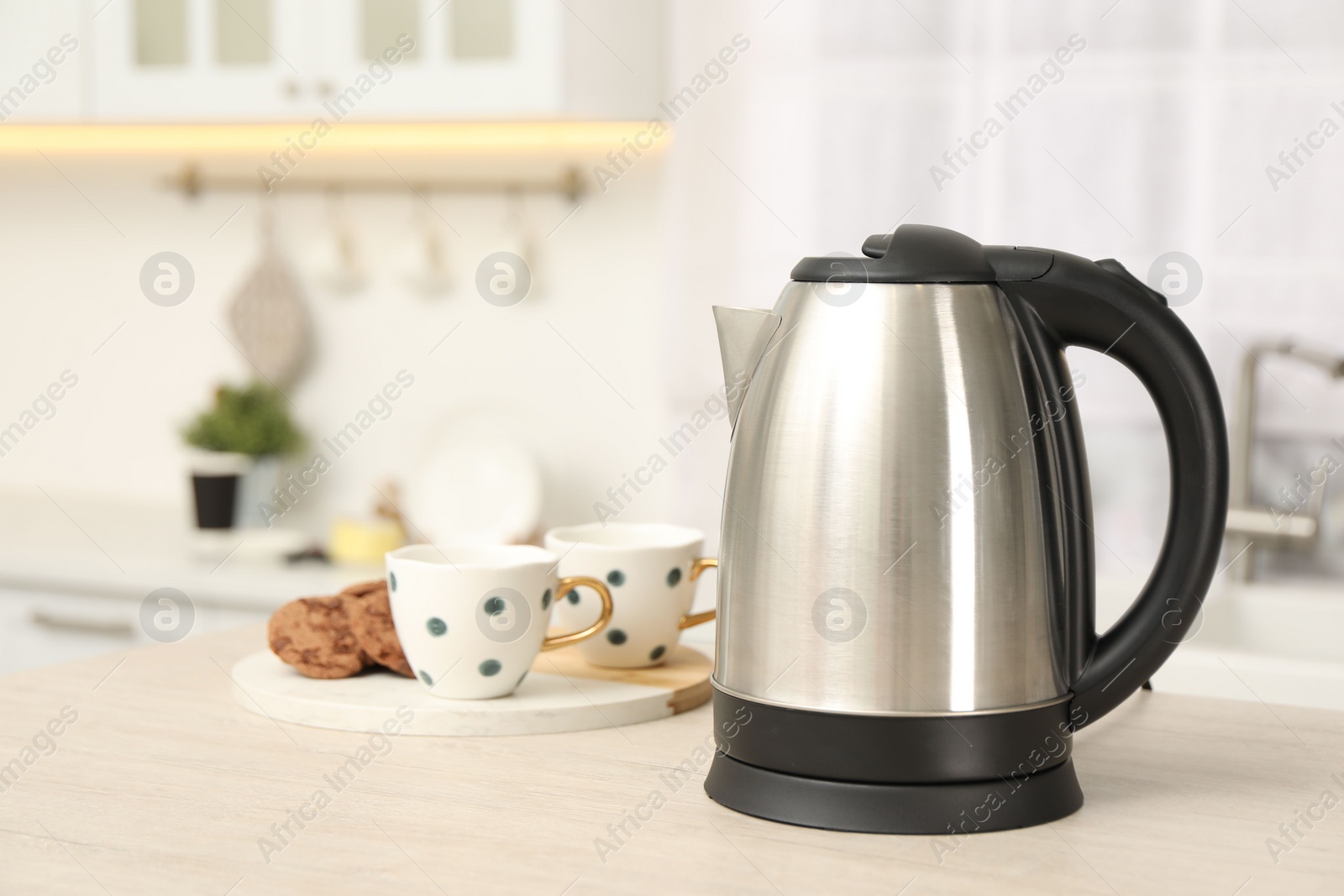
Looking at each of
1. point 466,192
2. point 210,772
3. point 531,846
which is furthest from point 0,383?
point 531,846

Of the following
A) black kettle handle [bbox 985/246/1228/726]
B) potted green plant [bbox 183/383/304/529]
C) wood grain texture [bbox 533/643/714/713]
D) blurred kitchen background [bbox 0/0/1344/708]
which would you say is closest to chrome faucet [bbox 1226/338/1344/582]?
blurred kitchen background [bbox 0/0/1344/708]

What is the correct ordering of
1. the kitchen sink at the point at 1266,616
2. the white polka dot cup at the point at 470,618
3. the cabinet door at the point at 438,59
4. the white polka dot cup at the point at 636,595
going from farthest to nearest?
1. the cabinet door at the point at 438,59
2. the kitchen sink at the point at 1266,616
3. the white polka dot cup at the point at 636,595
4. the white polka dot cup at the point at 470,618

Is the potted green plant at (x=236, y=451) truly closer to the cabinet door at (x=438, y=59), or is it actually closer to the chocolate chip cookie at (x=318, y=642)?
the cabinet door at (x=438, y=59)

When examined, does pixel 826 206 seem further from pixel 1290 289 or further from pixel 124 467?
pixel 124 467

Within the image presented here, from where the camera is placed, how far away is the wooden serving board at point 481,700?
807 mm

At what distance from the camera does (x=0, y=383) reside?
2.69m

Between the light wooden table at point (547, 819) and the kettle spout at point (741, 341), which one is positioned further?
the kettle spout at point (741, 341)

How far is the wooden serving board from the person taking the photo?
31.8 inches

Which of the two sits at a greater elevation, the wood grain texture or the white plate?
the wood grain texture

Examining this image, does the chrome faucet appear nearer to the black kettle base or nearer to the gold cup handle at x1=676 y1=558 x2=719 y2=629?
the gold cup handle at x1=676 y1=558 x2=719 y2=629

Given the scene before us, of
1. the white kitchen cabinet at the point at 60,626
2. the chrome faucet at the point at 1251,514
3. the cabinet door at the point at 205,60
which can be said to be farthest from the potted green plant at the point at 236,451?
the chrome faucet at the point at 1251,514

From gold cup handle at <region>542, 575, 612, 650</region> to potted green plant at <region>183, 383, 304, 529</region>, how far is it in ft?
5.04

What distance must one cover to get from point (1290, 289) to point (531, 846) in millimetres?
1412

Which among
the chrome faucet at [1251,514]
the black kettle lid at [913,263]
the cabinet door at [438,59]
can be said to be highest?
the cabinet door at [438,59]
